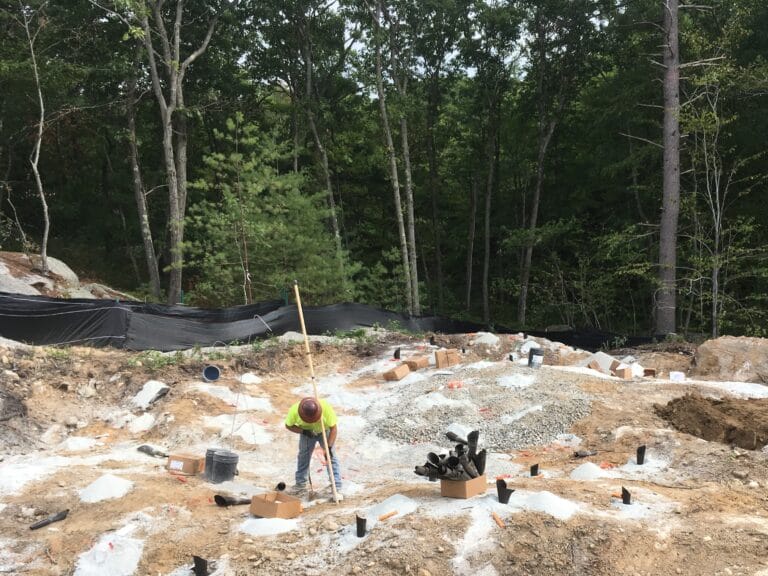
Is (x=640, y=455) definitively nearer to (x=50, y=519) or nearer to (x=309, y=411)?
(x=309, y=411)

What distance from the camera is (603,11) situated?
18250 millimetres

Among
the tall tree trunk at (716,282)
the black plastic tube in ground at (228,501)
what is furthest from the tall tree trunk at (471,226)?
the black plastic tube in ground at (228,501)

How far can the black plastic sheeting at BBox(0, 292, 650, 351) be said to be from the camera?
10000mm

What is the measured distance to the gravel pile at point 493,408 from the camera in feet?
23.7

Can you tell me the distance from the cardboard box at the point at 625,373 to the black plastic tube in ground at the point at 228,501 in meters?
6.60

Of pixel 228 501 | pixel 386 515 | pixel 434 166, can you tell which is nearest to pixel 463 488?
pixel 386 515

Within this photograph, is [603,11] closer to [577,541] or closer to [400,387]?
[400,387]

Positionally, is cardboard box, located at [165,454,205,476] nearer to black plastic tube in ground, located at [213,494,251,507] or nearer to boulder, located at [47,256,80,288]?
black plastic tube in ground, located at [213,494,251,507]

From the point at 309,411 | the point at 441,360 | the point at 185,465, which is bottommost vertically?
the point at 185,465

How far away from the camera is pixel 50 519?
475 cm

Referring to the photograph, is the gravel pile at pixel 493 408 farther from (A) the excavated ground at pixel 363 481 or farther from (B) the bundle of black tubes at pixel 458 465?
(B) the bundle of black tubes at pixel 458 465

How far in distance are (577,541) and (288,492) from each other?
2943 mm

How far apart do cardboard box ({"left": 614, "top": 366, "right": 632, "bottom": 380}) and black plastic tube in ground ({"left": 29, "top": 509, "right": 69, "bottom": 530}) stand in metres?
7.95

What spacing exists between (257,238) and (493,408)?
8.48 m
